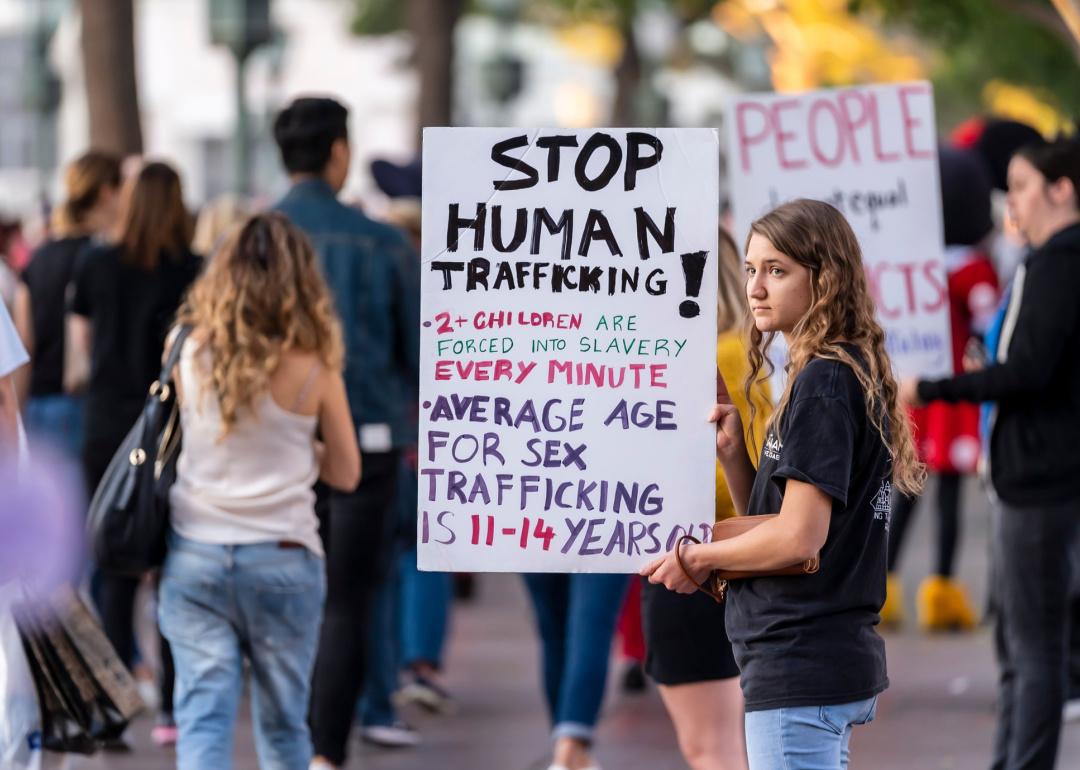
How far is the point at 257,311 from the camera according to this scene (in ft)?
16.5

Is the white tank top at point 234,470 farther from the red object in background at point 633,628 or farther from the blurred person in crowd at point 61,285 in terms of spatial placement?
the red object in background at point 633,628

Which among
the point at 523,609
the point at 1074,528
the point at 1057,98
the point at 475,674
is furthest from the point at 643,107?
the point at 1074,528

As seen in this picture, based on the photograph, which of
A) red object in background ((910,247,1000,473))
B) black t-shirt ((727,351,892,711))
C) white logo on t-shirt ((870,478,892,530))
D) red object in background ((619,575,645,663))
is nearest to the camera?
black t-shirt ((727,351,892,711))

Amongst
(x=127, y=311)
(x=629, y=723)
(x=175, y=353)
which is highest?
(x=127, y=311)

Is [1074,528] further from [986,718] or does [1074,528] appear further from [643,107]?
[643,107]

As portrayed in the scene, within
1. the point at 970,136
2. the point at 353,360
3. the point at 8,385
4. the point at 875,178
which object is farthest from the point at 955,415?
the point at 8,385

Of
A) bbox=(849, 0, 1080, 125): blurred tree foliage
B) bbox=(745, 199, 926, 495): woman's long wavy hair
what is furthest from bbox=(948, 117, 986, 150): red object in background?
bbox=(745, 199, 926, 495): woman's long wavy hair

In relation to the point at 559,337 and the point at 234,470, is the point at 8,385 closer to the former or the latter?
the point at 234,470

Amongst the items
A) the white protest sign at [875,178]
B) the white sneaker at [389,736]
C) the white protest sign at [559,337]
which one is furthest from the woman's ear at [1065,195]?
the white sneaker at [389,736]

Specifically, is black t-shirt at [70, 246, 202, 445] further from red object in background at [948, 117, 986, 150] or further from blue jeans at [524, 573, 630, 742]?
red object in background at [948, 117, 986, 150]

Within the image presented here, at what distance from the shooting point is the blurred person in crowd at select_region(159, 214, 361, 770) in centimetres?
498

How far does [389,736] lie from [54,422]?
193 centimetres

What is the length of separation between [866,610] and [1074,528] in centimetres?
206

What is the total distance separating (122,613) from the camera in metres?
7.40
